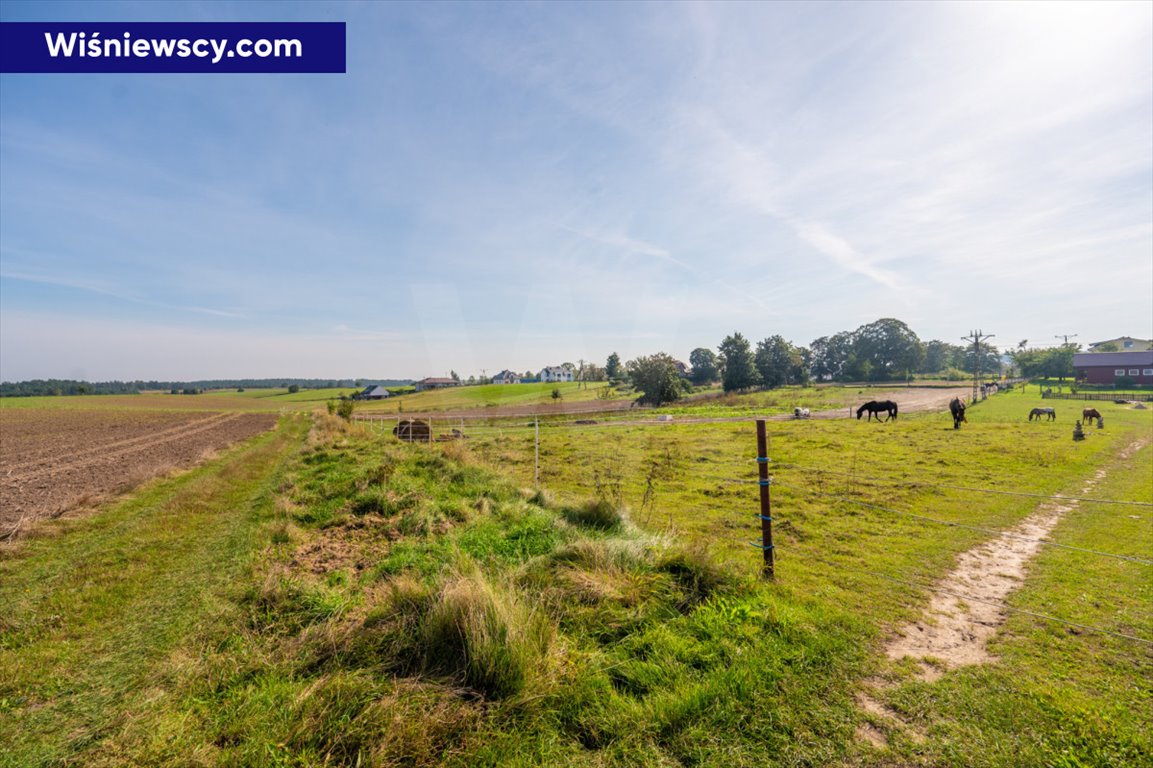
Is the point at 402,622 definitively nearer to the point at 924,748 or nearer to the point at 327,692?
the point at 327,692

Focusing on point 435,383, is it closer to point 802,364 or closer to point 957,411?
point 802,364

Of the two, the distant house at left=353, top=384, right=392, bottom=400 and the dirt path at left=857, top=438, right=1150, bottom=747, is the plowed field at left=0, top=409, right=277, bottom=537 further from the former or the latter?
the distant house at left=353, top=384, right=392, bottom=400

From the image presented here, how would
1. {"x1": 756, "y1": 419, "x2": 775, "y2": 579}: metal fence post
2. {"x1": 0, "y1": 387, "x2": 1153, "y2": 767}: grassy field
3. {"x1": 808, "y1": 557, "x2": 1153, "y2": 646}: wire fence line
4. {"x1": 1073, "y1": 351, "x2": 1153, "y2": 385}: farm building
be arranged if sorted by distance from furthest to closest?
{"x1": 1073, "y1": 351, "x2": 1153, "y2": 385}: farm building
{"x1": 756, "y1": 419, "x2": 775, "y2": 579}: metal fence post
{"x1": 808, "y1": 557, "x2": 1153, "y2": 646}: wire fence line
{"x1": 0, "y1": 387, "x2": 1153, "y2": 767}: grassy field

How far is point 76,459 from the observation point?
816 inches

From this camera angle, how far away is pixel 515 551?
6184mm

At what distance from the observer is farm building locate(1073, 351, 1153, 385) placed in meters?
55.3

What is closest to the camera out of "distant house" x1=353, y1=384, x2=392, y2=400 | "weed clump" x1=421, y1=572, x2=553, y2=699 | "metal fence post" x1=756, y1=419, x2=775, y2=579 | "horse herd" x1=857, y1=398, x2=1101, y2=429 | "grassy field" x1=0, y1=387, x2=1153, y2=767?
"grassy field" x1=0, y1=387, x2=1153, y2=767

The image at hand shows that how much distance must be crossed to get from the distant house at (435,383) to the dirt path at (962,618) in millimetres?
79737

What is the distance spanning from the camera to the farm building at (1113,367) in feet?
181

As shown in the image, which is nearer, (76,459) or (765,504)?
(765,504)

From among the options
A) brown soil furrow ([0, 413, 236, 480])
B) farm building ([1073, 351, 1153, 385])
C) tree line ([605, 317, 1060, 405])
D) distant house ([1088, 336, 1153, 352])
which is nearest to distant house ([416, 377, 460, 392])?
tree line ([605, 317, 1060, 405])

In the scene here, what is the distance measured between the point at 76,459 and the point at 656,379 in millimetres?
44939

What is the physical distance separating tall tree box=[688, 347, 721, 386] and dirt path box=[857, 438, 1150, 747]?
6687 centimetres

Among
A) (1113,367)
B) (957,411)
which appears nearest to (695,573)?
(957,411)
